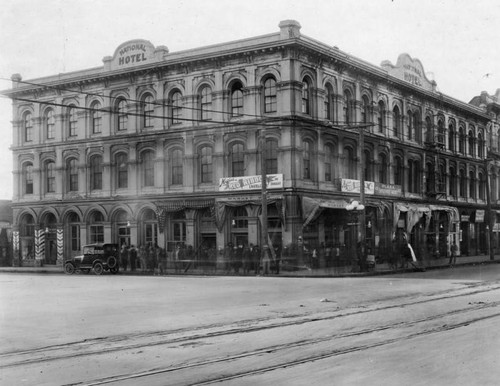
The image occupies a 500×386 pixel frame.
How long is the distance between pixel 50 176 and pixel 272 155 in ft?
52.8

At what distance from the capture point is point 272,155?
3412 cm

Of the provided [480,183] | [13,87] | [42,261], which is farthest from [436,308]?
[480,183]

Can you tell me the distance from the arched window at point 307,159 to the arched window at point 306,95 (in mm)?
1673

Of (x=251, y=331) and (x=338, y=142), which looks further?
(x=338, y=142)

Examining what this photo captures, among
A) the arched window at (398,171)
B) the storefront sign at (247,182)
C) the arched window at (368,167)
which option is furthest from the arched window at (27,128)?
the arched window at (398,171)

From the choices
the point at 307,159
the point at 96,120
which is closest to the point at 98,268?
the point at 96,120

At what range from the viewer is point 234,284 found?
24.2 metres

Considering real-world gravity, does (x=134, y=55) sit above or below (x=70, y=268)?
above

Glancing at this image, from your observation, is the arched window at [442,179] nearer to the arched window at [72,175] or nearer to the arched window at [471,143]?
the arched window at [471,143]

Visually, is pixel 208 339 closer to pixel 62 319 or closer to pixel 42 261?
pixel 62 319

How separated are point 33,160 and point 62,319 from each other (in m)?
30.4

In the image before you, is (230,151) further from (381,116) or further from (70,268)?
(381,116)

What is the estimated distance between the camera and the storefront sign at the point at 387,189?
40.5 meters

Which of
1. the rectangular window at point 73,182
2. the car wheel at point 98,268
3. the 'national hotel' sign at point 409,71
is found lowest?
the car wheel at point 98,268
